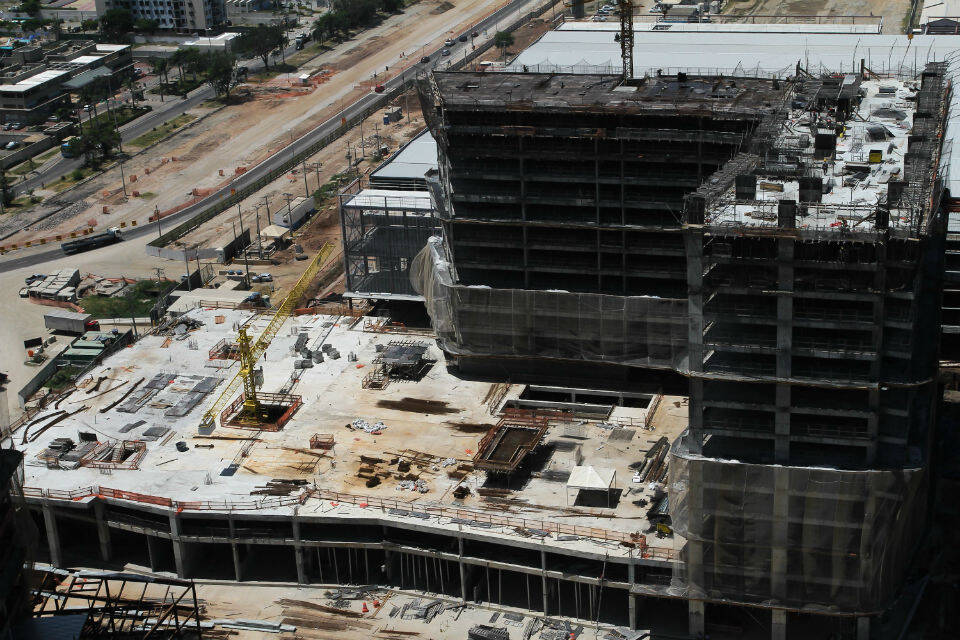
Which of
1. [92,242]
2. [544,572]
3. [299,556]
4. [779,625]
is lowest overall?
[779,625]

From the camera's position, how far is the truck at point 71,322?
158250 mm

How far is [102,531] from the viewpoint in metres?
117

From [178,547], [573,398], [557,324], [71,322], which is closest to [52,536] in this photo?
[178,547]

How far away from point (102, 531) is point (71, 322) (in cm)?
4772

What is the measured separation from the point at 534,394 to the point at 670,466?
31469 mm

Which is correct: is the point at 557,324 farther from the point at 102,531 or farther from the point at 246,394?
the point at 102,531

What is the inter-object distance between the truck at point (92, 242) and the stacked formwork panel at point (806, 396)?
11016cm

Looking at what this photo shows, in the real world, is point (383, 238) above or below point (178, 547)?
above

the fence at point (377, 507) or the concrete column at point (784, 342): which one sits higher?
the concrete column at point (784, 342)

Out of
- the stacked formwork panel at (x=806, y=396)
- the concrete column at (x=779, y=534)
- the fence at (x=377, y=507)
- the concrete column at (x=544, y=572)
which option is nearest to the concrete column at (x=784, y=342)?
the stacked formwork panel at (x=806, y=396)

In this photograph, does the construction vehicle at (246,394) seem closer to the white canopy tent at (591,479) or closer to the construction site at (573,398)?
the construction site at (573,398)

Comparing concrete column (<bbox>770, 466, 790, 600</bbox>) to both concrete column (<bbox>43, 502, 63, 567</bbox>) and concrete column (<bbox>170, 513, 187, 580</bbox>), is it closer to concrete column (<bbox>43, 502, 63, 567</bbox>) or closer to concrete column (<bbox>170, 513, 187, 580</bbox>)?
concrete column (<bbox>170, 513, 187, 580</bbox>)

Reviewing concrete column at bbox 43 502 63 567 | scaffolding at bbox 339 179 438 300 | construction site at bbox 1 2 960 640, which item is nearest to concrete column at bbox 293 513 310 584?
construction site at bbox 1 2 960 640

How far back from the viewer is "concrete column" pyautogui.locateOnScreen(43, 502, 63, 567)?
116m
